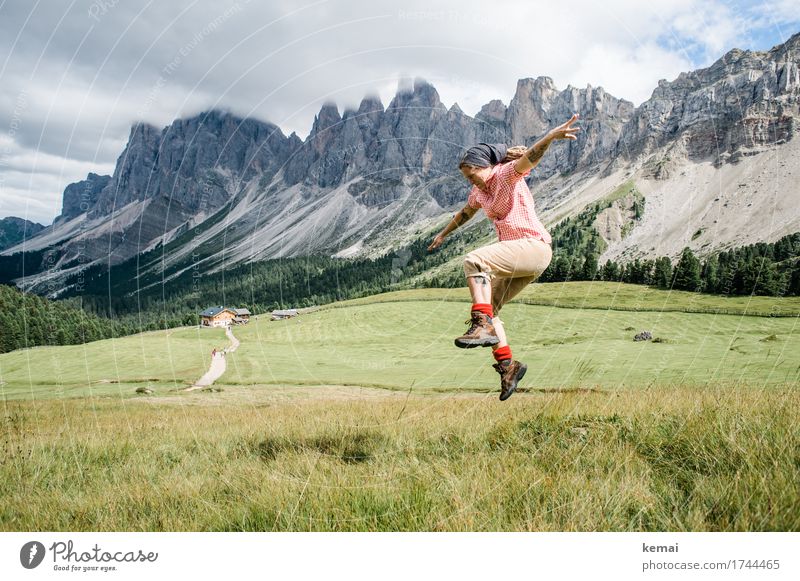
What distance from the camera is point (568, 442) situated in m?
4.60

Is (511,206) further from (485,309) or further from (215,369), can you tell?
(215,369)

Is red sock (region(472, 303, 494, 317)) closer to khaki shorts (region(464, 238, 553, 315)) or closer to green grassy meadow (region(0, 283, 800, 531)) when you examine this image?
khaki shorts (region(464, 238, 553, 315))

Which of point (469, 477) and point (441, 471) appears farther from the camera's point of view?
point (441, 471)

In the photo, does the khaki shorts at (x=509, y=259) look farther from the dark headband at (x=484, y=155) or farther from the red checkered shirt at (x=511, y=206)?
the dark headband at (x=484, y=155)

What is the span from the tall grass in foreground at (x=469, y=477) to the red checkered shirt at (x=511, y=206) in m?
2.20

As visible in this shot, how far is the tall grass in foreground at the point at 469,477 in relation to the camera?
3264mm

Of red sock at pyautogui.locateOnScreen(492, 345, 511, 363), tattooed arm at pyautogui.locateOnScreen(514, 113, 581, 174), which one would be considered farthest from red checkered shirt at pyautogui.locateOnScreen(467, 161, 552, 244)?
red sock at pyautogui.locateOnScreen(492, 345, 511, 363)

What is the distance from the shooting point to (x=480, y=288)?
4594 mm

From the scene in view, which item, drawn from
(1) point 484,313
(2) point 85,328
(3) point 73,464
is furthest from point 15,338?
(1) point 484,313

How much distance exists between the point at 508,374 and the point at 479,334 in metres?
0.75

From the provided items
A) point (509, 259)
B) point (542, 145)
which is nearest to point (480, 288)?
point (509, 259)
